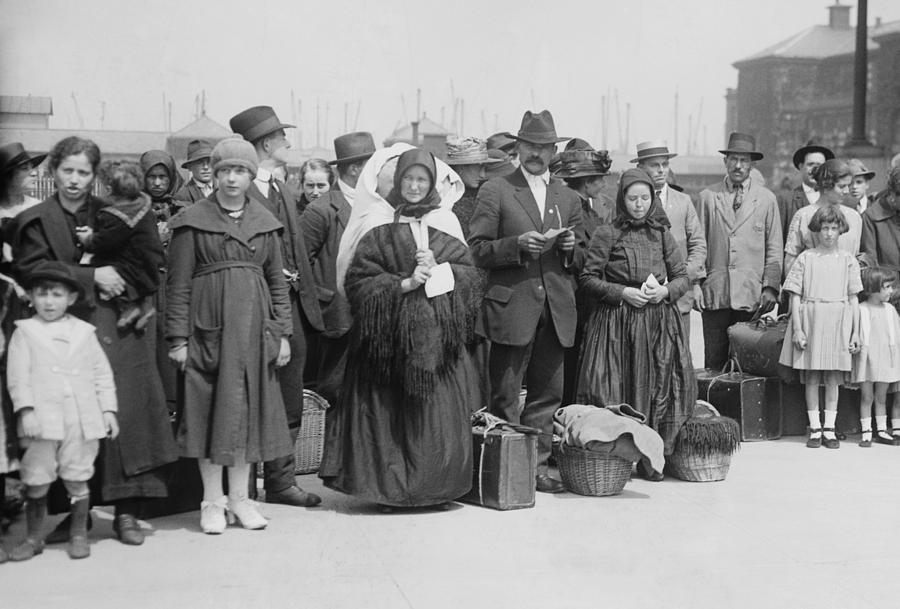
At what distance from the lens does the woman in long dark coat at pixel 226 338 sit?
5672 millimetres

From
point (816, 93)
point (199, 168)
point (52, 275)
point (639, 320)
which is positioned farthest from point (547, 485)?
point (816, 93)

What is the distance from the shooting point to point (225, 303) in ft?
18.7

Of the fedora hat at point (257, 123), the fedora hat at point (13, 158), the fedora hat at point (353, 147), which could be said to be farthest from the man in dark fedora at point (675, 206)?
the fedora hat at point (13, 158)

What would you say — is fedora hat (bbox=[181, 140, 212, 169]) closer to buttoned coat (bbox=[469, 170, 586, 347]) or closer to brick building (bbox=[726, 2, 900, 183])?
buttoned coat (bbox=[469, 170, 586, 347])

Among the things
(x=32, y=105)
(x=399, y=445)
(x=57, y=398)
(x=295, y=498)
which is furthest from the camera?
(x=32, y=105)

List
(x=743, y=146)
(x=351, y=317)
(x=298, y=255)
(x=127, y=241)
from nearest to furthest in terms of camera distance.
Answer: (x=127, y=241)
(x=298, y=255)
(x=351, y=317)
(x=743, y=146)

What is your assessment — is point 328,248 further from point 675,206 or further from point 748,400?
point 748,400

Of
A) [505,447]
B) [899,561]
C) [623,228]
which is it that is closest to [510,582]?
[505,447]

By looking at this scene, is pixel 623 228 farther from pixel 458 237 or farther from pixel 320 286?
pixel 320 286

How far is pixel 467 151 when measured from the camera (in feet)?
26.4

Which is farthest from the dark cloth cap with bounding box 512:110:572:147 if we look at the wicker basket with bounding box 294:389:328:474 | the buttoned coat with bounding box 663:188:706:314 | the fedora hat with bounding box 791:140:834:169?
the fedora hat with bounding box 791:140:834:169

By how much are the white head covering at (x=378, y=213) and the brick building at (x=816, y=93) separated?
59.7ft

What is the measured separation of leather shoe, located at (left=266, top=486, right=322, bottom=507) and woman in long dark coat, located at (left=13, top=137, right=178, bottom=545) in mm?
914

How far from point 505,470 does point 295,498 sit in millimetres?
1137
